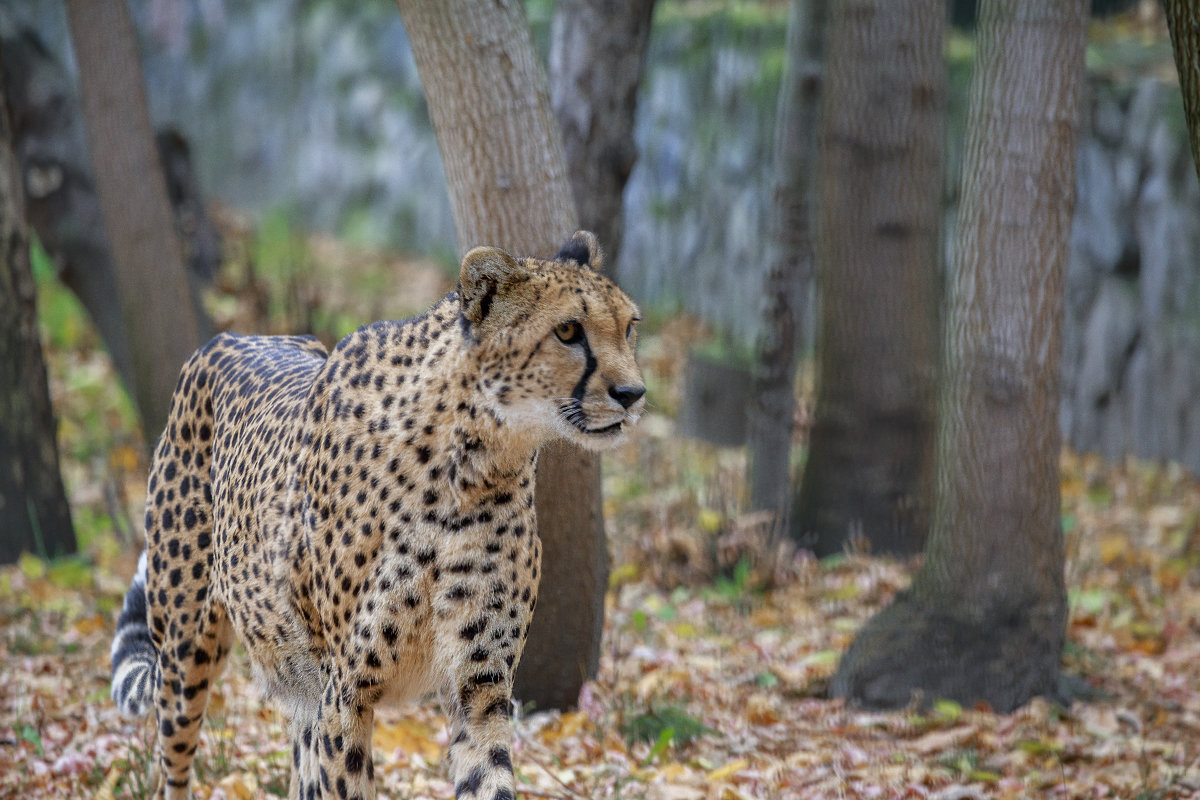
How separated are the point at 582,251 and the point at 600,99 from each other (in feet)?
8.09

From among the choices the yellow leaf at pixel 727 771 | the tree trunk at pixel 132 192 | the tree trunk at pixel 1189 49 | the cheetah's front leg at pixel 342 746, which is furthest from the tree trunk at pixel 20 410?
the tree trunk at pixel 1189 49

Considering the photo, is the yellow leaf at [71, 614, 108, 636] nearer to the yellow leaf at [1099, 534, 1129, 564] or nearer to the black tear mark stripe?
the black tear mark stripe

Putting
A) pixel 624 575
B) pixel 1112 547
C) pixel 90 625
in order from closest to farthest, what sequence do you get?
pixel 90 625, pixel 624 575, pixel 1112 547

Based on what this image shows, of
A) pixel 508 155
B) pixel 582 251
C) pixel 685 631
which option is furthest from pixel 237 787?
pixel 685 631

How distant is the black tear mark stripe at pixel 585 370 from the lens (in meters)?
2.73

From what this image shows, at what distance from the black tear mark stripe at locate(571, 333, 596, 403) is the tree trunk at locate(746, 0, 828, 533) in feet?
13.6

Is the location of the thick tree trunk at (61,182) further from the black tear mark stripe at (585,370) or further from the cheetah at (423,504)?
the black tear mark stripe at (585,370)

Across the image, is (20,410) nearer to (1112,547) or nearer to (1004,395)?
(1004,395)

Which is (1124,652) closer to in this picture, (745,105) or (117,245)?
(117,245)

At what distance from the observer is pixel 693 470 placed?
8.53 m

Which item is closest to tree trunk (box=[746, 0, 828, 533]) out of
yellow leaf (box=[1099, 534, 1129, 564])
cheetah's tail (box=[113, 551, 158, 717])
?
yellow leaf (box=[1099, 534, 1129, 564])

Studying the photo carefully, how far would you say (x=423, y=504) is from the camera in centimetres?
283

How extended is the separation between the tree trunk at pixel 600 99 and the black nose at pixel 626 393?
2.72 metres

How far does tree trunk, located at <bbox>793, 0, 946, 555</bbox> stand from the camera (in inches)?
245
